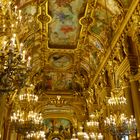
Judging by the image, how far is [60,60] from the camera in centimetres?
1914

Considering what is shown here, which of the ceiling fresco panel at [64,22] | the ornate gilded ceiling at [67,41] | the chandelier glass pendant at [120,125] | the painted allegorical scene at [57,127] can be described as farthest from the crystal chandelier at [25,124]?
the painted allegorical scene at [57,127]

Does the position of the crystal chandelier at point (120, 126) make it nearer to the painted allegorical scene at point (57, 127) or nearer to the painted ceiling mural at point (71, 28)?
the painted ceiling mural at point (71, 28)

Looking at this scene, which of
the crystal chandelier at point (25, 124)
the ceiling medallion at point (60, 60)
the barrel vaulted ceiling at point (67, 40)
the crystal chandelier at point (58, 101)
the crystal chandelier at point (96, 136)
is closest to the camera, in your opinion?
the crystal chandelier at point (25, 124)

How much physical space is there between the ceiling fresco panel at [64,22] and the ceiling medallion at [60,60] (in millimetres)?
1359

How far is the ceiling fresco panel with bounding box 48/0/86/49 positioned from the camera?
13125 mm

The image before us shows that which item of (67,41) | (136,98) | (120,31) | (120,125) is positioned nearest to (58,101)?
(67,41)

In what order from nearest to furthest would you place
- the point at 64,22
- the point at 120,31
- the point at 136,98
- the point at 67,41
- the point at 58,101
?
the point at 136,98 → the point at 120,31 → the point at 64,22 → the point at 67,41 → the point at 58,101

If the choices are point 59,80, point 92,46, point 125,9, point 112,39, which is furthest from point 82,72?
point 125,9

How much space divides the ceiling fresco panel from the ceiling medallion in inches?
53.5

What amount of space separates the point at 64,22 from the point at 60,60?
4.94 meters

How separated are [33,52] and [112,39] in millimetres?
6109

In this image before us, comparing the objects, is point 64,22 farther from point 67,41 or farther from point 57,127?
point 57,127

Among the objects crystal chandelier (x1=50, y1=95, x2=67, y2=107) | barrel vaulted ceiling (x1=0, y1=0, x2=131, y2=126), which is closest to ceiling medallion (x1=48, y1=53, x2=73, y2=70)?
barrel vaulted ceiling (x1=0, y1=0, x2=131, y2=126)

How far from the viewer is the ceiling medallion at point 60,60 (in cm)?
1844
